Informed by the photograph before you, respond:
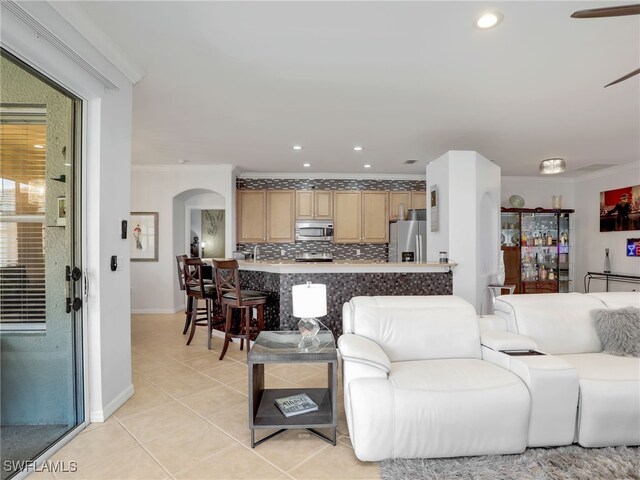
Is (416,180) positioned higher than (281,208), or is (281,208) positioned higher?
(416,180)

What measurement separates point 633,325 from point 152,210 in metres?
6.44

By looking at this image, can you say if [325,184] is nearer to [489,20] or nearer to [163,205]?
[163,205]

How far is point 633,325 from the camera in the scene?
250 cm

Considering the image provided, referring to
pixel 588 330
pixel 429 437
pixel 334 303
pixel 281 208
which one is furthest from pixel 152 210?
pixel 588 330

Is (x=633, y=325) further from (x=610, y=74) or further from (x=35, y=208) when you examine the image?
(x=35, y=208)

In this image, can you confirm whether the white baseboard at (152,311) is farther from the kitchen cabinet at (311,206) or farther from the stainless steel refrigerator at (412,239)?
the stainless steel refrigerator at (412,239)

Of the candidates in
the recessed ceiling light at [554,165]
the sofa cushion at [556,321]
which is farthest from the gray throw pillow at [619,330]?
the recessed ceiling light at [554,165]

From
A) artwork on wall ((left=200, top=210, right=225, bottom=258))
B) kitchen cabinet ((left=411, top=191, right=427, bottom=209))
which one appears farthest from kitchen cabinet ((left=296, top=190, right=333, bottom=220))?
kitchen cabinet ((left=411, top=191, right=427, bottom=209))

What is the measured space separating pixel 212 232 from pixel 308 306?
197 inches

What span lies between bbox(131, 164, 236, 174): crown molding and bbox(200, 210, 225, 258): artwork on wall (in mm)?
1014

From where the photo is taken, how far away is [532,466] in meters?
1.85

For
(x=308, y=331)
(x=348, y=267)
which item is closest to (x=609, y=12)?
(x=308, y=331)

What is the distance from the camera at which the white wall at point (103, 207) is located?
2.14 m

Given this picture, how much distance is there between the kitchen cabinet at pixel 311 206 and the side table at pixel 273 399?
14.3 feet
